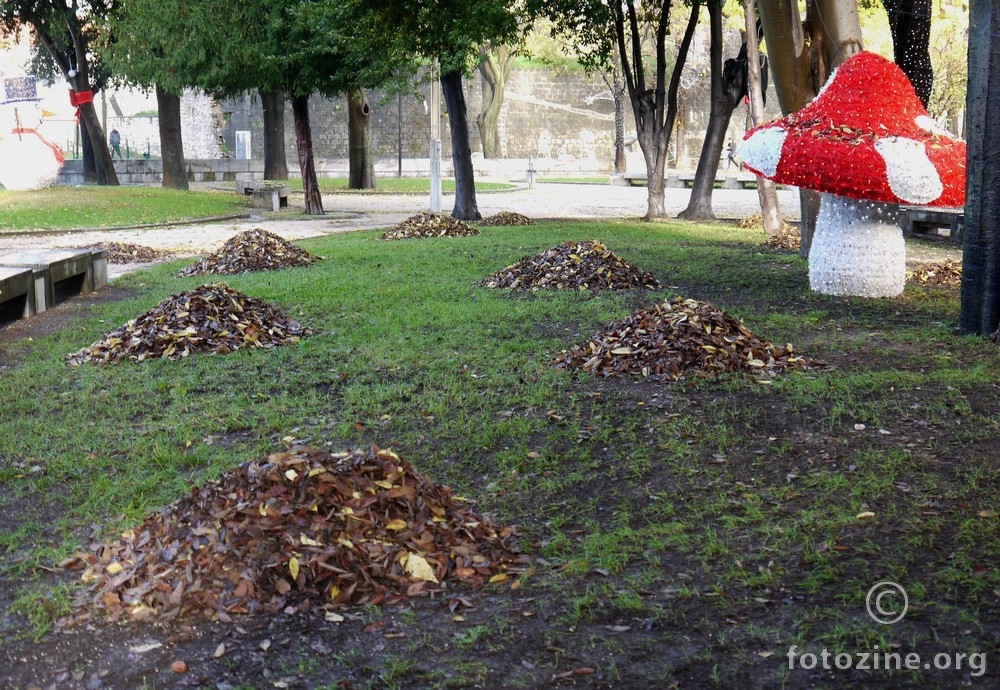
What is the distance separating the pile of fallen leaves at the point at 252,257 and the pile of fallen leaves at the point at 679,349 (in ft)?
21.3

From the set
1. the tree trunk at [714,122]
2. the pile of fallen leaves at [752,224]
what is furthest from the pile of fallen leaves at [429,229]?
the tree trunk at [714,122]

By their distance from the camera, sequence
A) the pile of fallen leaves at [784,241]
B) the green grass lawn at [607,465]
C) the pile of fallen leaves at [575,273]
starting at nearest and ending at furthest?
the green grass lawn at [607,465] → the pile of fallen leaves at [575,273] → the pile of fallen leaves at [784,241]

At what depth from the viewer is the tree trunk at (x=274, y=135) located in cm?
3550

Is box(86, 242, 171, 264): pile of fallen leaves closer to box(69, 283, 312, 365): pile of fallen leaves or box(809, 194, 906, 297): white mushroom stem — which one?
box(69, 283, 312, 365): pile of fallen leaves

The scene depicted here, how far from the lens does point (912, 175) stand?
8.54m

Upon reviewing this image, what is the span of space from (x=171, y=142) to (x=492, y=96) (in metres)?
21.6

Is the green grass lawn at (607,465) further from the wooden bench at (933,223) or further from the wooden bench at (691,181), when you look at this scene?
the wooden bench at (691,181)

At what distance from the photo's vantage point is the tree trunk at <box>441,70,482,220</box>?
20.5 metres

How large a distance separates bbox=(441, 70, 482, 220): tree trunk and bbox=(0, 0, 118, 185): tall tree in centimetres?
1154

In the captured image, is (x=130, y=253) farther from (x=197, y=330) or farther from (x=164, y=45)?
(x=164, y=45)

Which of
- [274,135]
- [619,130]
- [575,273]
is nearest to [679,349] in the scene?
[575,273]

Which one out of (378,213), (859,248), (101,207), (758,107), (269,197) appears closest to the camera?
(859,248)

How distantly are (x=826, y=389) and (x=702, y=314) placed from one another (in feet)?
3.41

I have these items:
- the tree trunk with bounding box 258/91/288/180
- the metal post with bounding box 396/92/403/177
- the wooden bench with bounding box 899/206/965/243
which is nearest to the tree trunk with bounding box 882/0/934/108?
the wooden bench with bounding box 899/206/965/243
